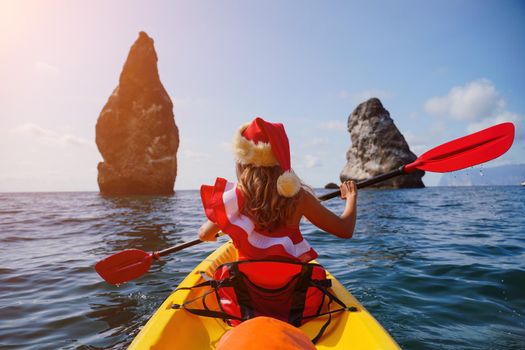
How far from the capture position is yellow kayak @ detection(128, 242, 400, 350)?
2000 mm

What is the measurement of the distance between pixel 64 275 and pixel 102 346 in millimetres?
2864

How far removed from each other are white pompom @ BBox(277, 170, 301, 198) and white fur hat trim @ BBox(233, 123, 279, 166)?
14 cm

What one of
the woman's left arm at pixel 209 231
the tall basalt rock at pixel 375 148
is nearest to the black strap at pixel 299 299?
the woman's left arm at pixel 209 231

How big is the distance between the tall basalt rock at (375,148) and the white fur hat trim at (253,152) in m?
50.2

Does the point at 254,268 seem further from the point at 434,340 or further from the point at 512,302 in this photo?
the point at 512,302

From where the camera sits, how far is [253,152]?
208cm

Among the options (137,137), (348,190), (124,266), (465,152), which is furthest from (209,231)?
(137,137)

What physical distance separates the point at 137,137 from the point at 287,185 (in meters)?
46.8

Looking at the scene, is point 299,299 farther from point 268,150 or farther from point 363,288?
point 363,288

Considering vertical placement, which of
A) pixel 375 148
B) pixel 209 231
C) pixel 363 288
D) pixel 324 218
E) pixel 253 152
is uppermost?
pixel 375 148

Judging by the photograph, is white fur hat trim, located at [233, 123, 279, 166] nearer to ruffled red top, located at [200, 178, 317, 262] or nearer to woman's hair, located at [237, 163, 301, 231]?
woman's hair, located at [237, 163, 301, 231]

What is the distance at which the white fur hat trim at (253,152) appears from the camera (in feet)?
6.79

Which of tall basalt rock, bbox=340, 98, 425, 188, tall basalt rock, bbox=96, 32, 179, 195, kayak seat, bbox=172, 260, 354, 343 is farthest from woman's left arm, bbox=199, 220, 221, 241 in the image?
tall basalt rock, bbox=340, 98, 425, 188

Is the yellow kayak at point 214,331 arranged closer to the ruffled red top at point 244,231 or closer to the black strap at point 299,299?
the black strap at point 299,299
